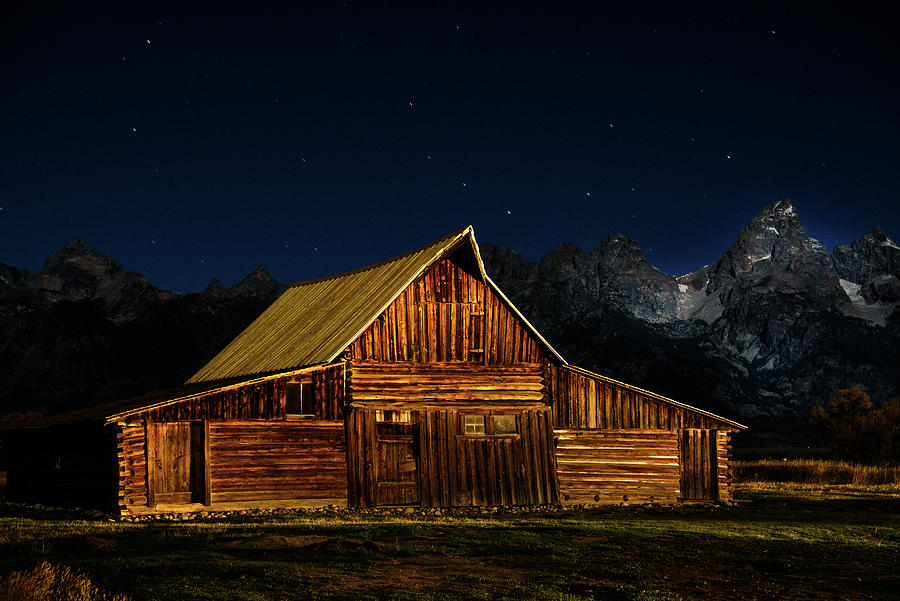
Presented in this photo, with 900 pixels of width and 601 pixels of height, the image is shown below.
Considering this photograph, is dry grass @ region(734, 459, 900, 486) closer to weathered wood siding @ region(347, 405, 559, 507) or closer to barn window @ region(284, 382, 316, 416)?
weathered wood siding @ region(347, 405, 559, 507)

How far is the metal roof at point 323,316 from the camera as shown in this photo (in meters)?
34.1

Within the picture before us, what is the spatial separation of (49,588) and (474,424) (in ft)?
71.3

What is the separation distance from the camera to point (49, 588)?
13602mm

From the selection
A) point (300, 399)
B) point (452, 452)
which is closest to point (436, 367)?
point (452, 452)

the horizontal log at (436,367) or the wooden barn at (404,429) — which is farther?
the horizontal log at (436,367)

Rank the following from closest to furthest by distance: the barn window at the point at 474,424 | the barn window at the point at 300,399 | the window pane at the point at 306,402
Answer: the barn window at the point at 300,399
the window pane at the point at 306,402
the barn window at the point at 474,424

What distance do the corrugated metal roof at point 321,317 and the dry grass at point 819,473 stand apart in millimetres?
24101

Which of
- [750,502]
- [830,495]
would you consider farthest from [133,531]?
[830,495]

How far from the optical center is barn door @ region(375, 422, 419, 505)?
107 ft

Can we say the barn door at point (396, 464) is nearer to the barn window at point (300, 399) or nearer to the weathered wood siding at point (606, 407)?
the barn window at point (300, 399)

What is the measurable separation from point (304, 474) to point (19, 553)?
549 inches

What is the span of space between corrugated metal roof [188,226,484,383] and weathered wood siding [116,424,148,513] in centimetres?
609

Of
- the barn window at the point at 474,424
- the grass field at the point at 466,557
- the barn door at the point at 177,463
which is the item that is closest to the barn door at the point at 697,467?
the barn window at the point at 474,424

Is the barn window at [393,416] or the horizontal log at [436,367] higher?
the horizontal log at [436,367]
